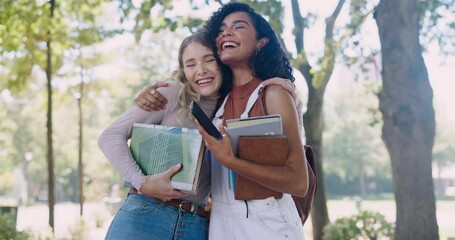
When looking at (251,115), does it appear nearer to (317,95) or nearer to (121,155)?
(121,155)

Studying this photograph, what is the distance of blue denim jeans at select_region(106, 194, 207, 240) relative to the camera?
2654 millimetres

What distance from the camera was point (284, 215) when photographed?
244cm

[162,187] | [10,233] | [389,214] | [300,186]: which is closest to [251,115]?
[300,186]

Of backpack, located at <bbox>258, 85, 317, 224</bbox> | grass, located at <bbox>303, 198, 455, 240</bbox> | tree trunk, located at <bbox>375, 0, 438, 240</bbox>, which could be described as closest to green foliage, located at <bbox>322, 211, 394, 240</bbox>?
grass, located at <bbox>303, 198, 455, 240</bbox>

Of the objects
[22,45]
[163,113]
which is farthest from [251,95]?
[22,45]

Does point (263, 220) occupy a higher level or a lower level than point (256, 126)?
lower

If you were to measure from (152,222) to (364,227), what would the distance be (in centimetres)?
1009

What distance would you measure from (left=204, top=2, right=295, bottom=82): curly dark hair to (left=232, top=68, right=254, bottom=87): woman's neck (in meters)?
0.03

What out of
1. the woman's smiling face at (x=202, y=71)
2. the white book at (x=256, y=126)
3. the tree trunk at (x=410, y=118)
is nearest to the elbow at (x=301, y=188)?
the white book at (x=256, y=126)

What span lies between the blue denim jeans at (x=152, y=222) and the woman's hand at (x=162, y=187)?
96mm

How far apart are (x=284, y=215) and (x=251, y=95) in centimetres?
53

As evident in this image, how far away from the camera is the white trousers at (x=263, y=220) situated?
95.2 inches

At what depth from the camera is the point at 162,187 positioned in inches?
100.0

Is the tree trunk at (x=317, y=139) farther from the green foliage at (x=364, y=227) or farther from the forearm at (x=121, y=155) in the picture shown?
the forearm at (x=121, y=155)
